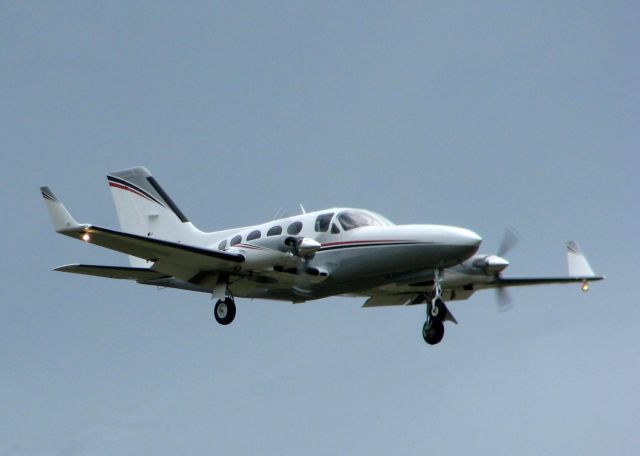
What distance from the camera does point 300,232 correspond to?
26688mm

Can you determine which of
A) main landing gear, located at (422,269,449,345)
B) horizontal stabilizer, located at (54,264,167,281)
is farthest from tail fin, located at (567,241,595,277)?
horizontal stabilizer, located at (54,264,167,281)

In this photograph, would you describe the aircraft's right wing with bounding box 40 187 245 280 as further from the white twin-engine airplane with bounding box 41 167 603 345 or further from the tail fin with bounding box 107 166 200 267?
the tail fin with bounding box 107 166 200 267

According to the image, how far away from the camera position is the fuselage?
25609 mm

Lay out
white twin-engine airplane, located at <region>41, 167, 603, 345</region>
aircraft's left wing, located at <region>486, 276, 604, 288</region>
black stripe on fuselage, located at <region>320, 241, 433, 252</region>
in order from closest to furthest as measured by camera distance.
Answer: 1. white twin-engine airplane, located at <region>41, 167, 603, 345</region>
2. black stripe on fuselage, located at <region>320, 241, 433, 252</region>
3. aircraft's left wing, located at <region>486, 276, 604, 288</region>

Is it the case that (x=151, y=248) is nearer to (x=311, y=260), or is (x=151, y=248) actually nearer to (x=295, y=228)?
(x=295, y=228)

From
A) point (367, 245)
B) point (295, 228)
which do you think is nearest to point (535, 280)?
point (367, 245)

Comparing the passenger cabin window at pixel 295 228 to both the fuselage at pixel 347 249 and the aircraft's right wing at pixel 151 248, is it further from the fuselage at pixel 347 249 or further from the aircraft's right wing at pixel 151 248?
the aircraft's right wing at pixel 151 248

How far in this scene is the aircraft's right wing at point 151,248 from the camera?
24359 mm

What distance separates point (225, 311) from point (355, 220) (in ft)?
12.8

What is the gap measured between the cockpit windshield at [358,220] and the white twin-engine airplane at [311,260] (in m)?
0.02

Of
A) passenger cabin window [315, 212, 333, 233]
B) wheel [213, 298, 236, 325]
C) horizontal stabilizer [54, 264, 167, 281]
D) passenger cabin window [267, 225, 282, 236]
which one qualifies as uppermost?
passenger cabin window [315, 212, 333, 233]

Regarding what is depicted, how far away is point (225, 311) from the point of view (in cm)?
2731

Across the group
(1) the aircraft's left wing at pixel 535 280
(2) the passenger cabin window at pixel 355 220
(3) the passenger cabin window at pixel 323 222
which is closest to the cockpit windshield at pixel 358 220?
(2) the passenger cabin window at pixel 355 220

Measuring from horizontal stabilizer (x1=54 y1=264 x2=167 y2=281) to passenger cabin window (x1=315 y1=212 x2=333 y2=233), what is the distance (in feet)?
14.7
